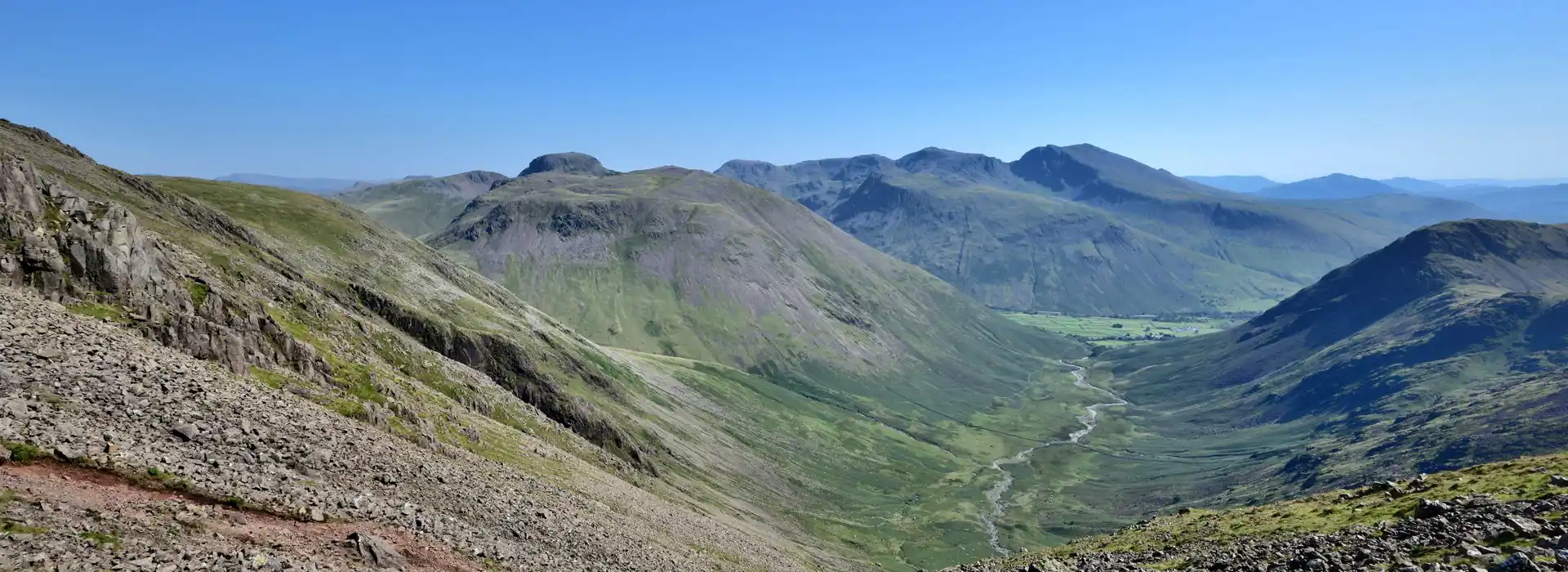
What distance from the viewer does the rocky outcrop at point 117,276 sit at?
190 feet

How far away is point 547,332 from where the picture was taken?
18862cm

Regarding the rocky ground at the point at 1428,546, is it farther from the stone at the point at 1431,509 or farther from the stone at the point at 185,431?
the stone at the point at 185,431

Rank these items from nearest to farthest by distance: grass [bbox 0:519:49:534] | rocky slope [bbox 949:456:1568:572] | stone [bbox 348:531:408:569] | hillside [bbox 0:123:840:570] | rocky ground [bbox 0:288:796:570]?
grass [bbox 0:519:49:534], rocky ground [bbox 0:288:796:570], rocky slope [bbox 949:456:1568:572], hillside [bbox 0:123:840:570], stone [bbox 348:531:408:569]

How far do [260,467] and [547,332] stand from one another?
5767 inches

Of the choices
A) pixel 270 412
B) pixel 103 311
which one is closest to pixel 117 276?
pixel 103 311

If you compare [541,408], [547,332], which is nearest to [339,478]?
[541,408]

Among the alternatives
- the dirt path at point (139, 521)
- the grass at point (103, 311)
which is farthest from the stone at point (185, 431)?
the grass at point (103, 311)

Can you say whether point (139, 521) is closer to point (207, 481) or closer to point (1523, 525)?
point (207, 481)

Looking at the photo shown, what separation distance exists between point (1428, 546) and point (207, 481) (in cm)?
6333

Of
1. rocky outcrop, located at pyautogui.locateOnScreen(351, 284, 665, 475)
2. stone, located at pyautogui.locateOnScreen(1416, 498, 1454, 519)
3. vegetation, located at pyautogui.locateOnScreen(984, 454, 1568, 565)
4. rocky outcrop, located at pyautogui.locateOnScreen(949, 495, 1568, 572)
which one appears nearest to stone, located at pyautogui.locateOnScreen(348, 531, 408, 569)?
rocky outcrop, located at pyautogui.locateOnScreen(949, 495, 1568, 572)

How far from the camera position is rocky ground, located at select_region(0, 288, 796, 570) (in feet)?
110

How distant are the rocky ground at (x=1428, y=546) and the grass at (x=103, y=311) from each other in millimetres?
67817

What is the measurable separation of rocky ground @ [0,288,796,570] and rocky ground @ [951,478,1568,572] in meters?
38.7

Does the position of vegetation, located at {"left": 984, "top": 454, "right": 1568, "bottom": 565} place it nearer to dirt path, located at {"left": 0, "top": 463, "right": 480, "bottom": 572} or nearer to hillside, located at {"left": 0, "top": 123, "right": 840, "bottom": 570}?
hillside, located at {"left": 0, "top": 123, "right": 840, "bottom": 570}
